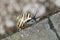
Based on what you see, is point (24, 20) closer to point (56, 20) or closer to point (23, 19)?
point (23, 19)

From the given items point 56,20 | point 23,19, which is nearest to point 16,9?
point 23,19

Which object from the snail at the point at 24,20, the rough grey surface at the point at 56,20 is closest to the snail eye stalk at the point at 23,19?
the snail at the point at 24,20

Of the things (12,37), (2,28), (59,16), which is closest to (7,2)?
(2,28)

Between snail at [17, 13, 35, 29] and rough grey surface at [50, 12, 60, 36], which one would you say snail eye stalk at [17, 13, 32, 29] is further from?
rough grey surface at [50, 12, 60, 36]

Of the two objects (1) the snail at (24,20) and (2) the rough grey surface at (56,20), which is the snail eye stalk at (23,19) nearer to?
(1) the snail at (24,20)

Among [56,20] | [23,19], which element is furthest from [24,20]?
[56,20]

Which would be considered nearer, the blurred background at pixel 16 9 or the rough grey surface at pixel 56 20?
the rough grey surface at pixel 56 20

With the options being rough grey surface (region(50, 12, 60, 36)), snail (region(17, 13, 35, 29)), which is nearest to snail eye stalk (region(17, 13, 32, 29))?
snail (region(17, 13, 35, 29))

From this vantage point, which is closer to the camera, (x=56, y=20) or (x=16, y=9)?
(x=56, y=20)
